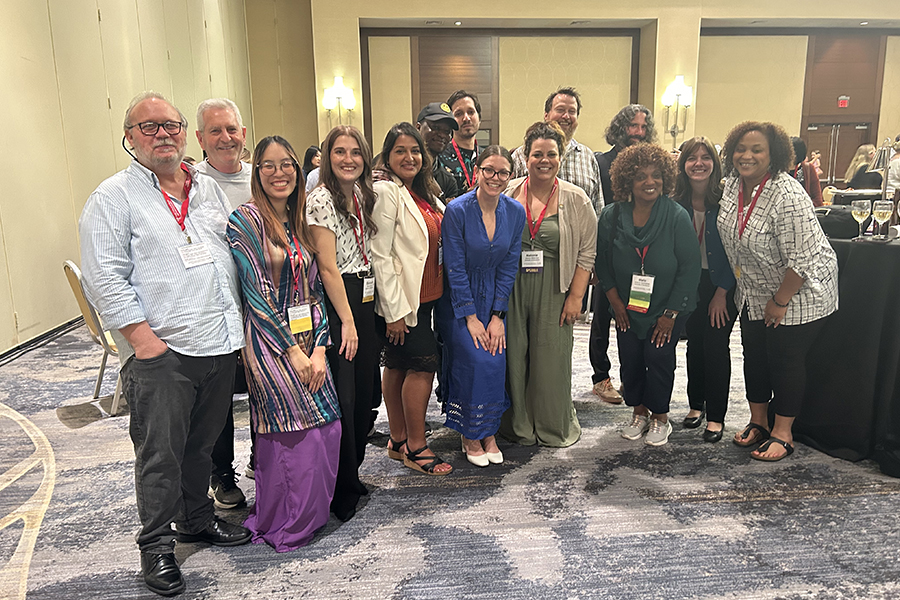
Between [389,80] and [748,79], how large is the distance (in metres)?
6.24

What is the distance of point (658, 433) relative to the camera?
3.01 metres

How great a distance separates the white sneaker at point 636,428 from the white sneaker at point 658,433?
0.17ft

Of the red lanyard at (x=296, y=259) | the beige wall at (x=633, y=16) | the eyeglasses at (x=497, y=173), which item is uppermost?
the beige wall at (x=633, y=16)

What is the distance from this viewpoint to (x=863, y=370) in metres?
2.69

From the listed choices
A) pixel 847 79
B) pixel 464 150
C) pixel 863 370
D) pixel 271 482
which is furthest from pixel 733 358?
pixel 847 79

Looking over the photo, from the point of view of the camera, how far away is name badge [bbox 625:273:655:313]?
282 cm

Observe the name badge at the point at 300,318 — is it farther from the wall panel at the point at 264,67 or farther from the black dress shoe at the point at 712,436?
the wall panel at the point at 264,67

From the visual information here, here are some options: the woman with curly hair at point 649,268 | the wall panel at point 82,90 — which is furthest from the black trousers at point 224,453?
the wall panel at point 82,90

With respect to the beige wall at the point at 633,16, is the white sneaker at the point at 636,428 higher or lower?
lower

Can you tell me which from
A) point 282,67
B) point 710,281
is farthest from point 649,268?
point 282,67

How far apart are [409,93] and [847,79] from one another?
25.2ft

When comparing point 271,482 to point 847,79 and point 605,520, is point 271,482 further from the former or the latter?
point 847,79

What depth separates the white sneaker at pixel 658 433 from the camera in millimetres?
2992

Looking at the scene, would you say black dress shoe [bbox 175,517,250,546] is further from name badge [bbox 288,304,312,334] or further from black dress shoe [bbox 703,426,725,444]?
black dress shoe [bbox 703,426,725,444]
